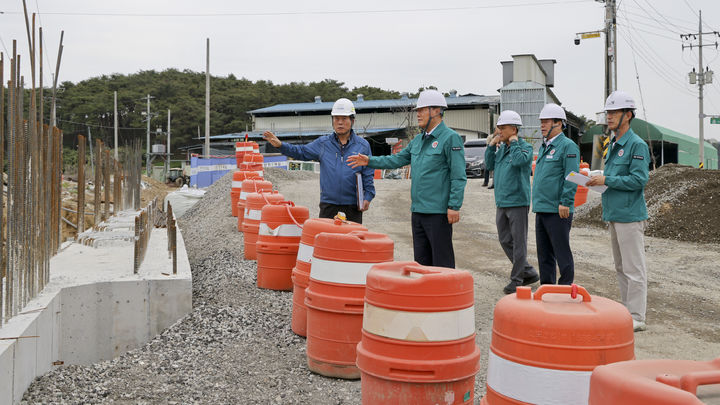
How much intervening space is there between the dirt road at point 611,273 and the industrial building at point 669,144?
22.5m

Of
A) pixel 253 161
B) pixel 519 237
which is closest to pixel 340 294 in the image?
pixel 519 237

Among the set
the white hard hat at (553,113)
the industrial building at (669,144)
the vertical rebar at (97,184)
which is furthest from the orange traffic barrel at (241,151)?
the industrial building at (669,144)

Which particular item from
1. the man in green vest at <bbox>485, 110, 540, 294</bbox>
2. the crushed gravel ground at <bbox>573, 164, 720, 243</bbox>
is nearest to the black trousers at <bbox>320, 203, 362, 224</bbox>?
the man in green vest at <bbox>485, 110, 540, 294</bbox>

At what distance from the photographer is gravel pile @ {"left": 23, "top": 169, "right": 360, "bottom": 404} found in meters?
4.36

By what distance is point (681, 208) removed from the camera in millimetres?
15133

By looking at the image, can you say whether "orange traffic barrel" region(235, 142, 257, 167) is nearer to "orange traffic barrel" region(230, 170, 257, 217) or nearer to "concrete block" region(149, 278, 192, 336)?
"orange traffic barrel" region(230, 170, 257, 217)

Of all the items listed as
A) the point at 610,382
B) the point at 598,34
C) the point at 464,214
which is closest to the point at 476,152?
the point at 598,34

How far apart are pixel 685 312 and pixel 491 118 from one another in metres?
43.8

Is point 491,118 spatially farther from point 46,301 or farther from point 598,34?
point 46,301

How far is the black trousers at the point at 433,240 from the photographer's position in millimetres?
5770

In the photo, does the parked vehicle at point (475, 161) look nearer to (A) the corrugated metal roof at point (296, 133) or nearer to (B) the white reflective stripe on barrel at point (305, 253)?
(A) the corrugated metal roof at point (296, 133)

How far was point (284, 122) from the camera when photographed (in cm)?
5722

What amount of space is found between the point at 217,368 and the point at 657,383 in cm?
387

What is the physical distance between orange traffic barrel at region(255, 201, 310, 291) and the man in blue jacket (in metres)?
0.40
